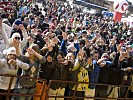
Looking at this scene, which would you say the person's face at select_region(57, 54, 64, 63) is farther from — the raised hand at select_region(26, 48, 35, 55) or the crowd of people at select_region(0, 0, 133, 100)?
Result: the raised hand at select_region(26, 48, 35, 55)

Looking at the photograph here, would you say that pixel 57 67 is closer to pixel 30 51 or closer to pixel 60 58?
pixel 60 58

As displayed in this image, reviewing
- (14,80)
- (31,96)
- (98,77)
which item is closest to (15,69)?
(14,80)

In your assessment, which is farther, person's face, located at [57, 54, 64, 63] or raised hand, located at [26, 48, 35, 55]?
person's face, located at [57, 54, 64, 63]

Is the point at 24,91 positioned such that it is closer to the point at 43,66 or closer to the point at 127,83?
the point at 43,66

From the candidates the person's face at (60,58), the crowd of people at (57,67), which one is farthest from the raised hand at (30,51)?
the person's face at (60,58)

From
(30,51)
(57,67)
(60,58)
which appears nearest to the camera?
(30,51)

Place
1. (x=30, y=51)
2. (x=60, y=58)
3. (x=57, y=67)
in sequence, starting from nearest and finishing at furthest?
(x=30, y=51)
(x=57, y=67)
(x=60, y=58)

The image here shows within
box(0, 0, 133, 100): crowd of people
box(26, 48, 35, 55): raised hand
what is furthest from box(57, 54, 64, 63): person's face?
box(26, 48, 35, 55): raised hand

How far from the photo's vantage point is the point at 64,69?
7.03 meters

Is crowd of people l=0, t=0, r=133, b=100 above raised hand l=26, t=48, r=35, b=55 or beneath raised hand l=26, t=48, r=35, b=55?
beneath

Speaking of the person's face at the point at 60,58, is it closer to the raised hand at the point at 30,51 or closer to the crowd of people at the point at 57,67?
the crowd of people at the point at 57,67

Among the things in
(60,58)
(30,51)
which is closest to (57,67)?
(60,58)

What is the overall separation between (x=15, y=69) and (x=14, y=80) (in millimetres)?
A: 231

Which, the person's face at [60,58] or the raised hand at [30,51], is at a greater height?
the raised hand at [30,51]
